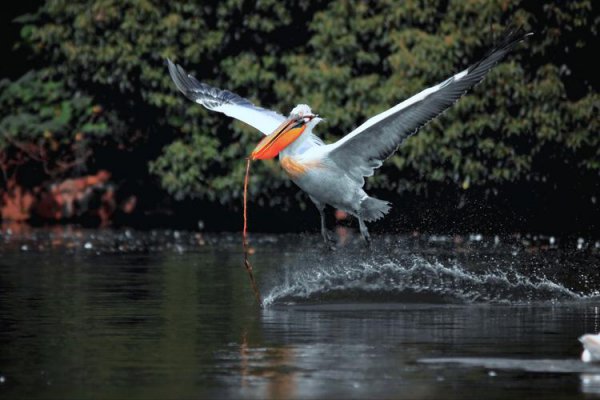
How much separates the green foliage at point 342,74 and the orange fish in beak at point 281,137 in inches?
658

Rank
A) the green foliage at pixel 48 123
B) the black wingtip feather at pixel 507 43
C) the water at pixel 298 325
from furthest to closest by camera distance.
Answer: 1. the green foliage at pixel 48 123
2. the black wingtip feather at pixel 507 43
3. the water at pixel 298 325

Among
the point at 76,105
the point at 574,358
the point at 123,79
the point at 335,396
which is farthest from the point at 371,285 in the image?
the point at 76,105

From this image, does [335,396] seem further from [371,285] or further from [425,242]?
[425,242]

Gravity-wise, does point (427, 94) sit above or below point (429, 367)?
above

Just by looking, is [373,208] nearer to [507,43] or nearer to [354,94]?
[507,43]

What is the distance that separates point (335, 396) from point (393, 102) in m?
24.0

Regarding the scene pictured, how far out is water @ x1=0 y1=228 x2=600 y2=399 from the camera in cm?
1205

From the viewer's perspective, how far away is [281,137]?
18016mm

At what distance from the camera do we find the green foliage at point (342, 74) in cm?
3484

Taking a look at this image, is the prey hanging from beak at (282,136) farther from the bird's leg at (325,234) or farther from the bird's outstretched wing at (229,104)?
the bird's outstretched wing at (229,104)

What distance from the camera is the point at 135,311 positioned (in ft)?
57.4

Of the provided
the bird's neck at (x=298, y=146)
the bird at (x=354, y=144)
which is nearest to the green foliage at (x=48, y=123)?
the bird at (x=354, y=144)

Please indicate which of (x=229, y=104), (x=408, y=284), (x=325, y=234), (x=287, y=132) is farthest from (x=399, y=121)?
(x=408, y=284)

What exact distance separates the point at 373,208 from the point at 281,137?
1.47 meters
